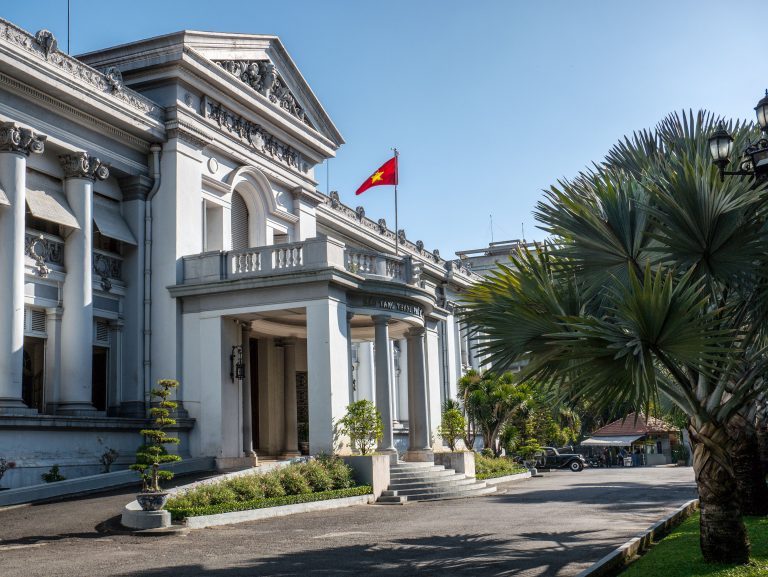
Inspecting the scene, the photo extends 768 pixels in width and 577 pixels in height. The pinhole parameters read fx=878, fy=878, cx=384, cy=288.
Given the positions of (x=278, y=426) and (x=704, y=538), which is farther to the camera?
(x=278, y=426)

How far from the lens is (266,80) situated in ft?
97.6

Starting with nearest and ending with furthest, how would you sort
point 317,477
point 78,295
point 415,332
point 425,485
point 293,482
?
1. point 293,482
2. point 317,477
3. point 78,295
4. point 425,485
5. point 415,332

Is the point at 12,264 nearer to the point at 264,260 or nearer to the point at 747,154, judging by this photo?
the point at 264,260

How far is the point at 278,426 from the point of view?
96.6ft

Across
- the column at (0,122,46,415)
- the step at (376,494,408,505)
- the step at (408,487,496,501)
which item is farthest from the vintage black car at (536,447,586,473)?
the column at (0,122,46,415)

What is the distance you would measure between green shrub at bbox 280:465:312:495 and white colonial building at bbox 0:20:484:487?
9.36ft

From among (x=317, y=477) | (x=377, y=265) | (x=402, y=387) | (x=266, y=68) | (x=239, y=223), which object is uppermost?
(x=266, y=68)

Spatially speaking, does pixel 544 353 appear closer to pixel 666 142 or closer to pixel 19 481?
pixel 666 142

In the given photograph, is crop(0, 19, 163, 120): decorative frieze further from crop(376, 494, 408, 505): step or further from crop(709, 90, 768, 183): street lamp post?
crop(709, 90, 768, 183): street lamp post

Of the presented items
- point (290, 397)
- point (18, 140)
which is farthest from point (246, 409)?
point (18, 140)

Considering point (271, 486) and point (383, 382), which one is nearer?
point (271, 486)

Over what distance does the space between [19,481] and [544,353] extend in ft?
43.9

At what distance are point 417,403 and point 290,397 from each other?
4.99m

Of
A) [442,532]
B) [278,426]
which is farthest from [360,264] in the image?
[442,532]
